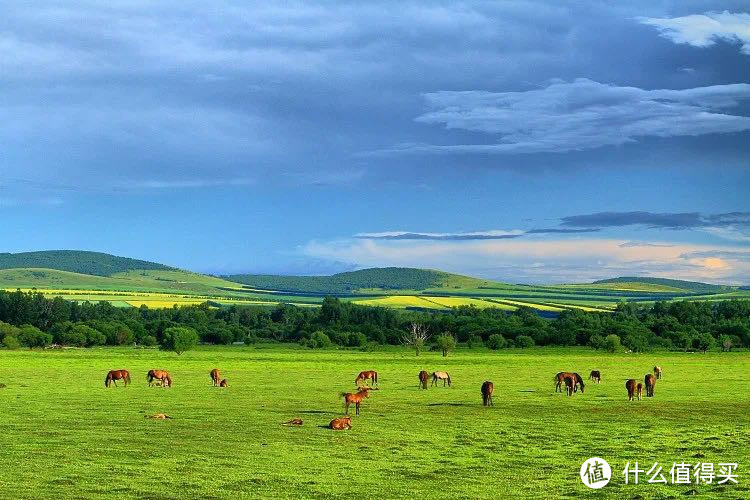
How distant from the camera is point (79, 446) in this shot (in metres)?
25.6

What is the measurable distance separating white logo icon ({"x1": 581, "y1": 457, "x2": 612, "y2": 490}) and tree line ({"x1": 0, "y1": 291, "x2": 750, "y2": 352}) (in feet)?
286

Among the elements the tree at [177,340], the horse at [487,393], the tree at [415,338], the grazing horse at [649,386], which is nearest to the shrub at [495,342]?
the tree at [415,338]

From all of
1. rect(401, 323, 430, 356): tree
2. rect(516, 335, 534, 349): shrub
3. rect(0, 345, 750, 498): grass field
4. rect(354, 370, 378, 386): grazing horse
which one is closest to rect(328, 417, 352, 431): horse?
rect(0, 345, 750, 498): grass field

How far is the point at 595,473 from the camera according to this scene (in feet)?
70.0

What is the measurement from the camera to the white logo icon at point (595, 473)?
20.4m

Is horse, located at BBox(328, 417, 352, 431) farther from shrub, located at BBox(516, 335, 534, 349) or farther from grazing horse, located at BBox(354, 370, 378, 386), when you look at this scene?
shrub, located at BBox(516, 335, 534, 349)

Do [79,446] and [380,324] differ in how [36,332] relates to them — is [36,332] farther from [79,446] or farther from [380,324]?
[79,446]

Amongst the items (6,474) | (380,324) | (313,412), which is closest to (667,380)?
(313,412)

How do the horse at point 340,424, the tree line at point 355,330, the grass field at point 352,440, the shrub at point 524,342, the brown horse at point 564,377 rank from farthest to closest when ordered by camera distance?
the shrub at point 524,342 → the tree line at point 355,330 → the brown horse at point 564,377 → the horse at point 340,424 → the grass field at point 352,440

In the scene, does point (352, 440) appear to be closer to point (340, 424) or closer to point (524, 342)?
point (340, 424)

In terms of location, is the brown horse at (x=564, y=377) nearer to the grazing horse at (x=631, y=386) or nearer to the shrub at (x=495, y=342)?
the grazing horse at (x=631, y=386)

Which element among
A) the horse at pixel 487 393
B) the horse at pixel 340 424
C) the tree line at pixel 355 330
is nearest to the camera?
the horse at pixel 340 424

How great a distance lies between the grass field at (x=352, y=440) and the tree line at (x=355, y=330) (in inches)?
2629

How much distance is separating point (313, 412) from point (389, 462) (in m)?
12.6
